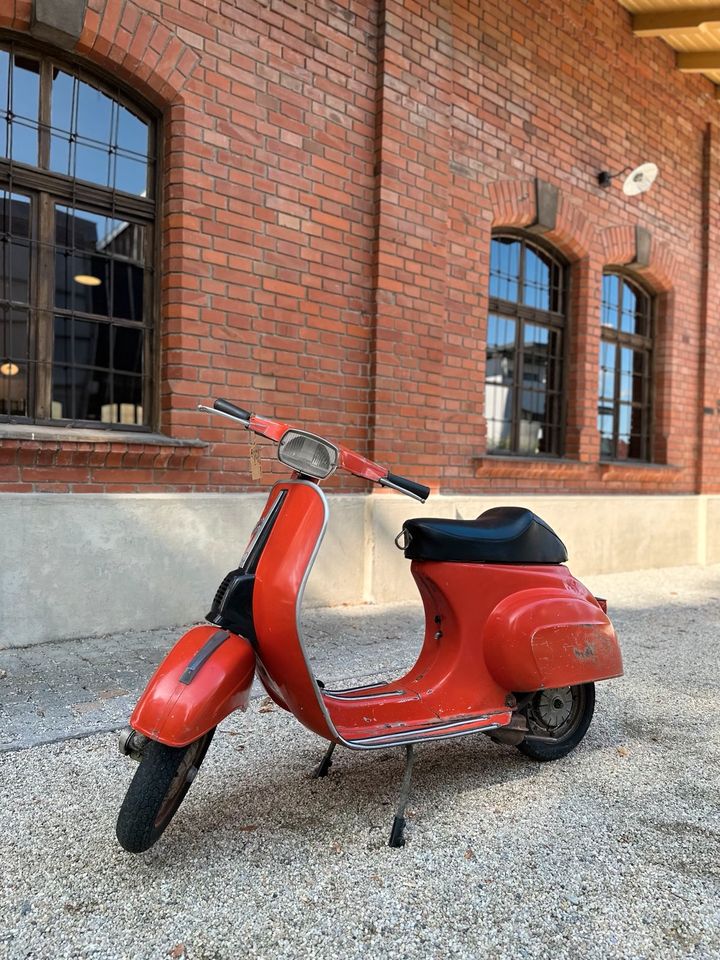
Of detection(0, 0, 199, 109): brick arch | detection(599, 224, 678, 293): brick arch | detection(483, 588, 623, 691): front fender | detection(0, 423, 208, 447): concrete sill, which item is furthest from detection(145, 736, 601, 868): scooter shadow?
detection(599, 224, 678, 293): brick arch

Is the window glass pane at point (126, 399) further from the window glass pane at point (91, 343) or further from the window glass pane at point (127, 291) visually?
the window glass pane at point (127, 291)

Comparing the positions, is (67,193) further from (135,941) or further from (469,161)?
(135,941)

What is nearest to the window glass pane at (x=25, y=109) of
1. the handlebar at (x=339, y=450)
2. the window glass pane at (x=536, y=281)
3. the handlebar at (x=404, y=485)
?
the handlebar at (x=339, y=450)

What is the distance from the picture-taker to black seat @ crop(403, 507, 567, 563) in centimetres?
263

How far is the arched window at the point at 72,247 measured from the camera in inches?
176

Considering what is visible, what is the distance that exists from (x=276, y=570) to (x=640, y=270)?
7945mm

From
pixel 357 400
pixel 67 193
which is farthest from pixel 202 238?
pixel 357 400

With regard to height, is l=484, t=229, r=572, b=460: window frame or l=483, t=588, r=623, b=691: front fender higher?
l=484, t=229, r=572, b=460: window frame

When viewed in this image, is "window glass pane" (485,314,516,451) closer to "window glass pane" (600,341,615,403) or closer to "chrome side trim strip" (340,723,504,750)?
"window glass pane" (600,341,615,403)

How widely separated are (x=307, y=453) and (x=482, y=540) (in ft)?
2.56

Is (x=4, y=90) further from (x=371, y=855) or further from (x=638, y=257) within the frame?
(x=638, y=257)

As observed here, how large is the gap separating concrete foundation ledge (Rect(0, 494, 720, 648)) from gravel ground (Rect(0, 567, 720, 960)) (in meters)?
1.19

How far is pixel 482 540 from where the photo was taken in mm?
2668

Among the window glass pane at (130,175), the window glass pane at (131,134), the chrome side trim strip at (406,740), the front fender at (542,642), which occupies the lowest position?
the chrome side trim strip at (406,740)
